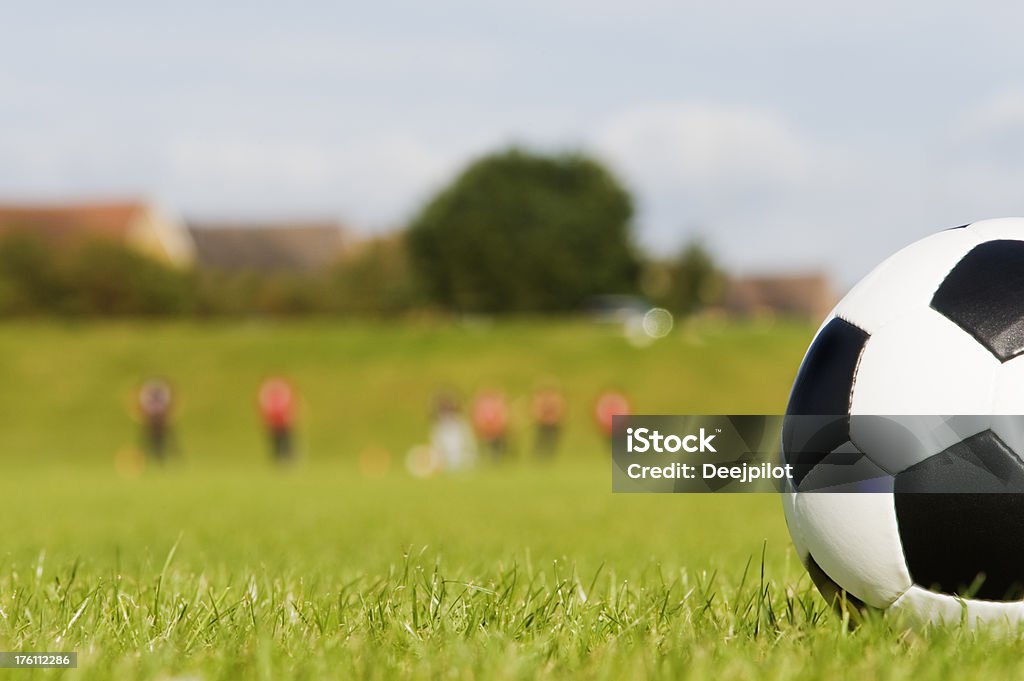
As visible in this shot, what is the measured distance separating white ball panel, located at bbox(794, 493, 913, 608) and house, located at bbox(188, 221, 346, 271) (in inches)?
4329

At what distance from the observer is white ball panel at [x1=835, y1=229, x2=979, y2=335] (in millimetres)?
3576

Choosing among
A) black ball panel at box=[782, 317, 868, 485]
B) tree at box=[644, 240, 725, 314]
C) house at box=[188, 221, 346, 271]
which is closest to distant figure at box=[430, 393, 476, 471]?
black ball panel at box=[782, 317, 868, 485]

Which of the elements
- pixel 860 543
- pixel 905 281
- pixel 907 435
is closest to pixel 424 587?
pixel 860 543

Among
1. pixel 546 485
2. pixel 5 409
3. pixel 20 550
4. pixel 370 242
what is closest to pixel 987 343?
pixel 20 550

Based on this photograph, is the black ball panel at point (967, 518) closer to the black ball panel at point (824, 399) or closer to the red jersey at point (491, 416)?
the black ball panel at point (824, 399)

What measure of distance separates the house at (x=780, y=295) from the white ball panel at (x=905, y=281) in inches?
4801

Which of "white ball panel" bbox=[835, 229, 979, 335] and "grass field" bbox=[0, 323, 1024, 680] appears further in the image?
"white ball panel" bbox=[835, 229, 979, 335]

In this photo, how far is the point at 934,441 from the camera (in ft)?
10.8

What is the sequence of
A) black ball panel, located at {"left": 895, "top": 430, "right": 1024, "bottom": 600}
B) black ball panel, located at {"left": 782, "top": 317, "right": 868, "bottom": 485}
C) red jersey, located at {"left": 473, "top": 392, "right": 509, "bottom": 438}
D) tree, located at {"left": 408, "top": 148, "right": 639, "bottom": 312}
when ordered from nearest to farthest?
black ball panel, located at {"left": 895, "top": 430, "right": 1024, "bottom": 600} < black ball panel, located at {"left": 782, "top": 317, "right": 868, "bottom": 485} < red jersey, located at {"left": 473, "top": 392, "right": 509, "bottom": 438} < tree, located at {"left": 408, "top": 148, "right": 639, "bottom": 312}

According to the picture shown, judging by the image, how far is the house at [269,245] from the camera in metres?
113

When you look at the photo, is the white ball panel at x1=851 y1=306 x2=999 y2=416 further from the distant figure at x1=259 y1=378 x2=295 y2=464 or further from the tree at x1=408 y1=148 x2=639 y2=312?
the tree at x1=408 y1=148 x2=639 y2=312

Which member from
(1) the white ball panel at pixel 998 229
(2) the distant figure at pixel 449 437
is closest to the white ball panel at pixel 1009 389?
(1) the white ball panel at pixel 998 229

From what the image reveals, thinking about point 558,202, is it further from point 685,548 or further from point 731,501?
point 685,548

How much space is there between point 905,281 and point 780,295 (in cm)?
12854
